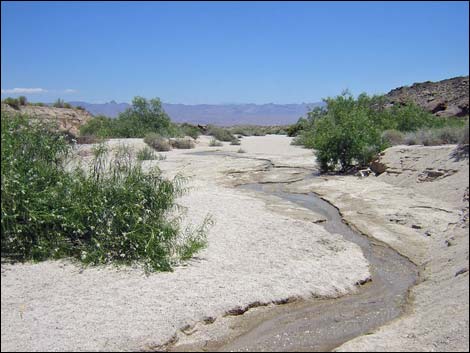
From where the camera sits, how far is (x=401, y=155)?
16.5 metres

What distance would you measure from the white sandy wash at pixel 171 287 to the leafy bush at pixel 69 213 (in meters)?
0.30

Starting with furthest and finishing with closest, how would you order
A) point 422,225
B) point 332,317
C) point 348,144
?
point 348,144 → point 422,225 → point 332,317

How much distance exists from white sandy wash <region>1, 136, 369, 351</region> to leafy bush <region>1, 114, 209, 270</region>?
30cm

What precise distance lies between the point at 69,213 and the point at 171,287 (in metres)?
1.93

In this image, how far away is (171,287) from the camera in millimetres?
6281

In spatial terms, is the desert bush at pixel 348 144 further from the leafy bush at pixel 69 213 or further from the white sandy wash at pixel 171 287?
the leafy bush at pixel 69 213

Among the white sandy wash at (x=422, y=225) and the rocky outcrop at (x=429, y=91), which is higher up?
the rocky outcrop at (x=429, y=91)

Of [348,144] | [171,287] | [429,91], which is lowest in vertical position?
[171,287]

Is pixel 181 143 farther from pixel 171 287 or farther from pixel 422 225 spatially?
pixel 171 287

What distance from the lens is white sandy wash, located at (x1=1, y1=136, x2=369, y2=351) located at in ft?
16.7

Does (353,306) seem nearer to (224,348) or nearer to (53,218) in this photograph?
(224,348)

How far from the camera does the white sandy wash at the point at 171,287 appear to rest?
5078 mm

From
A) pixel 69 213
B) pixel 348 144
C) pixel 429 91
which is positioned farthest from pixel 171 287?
pixel 429 91

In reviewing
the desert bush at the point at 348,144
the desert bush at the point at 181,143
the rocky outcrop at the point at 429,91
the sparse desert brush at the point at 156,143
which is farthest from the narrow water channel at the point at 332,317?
the rocky outcrop at the point at 429,91
